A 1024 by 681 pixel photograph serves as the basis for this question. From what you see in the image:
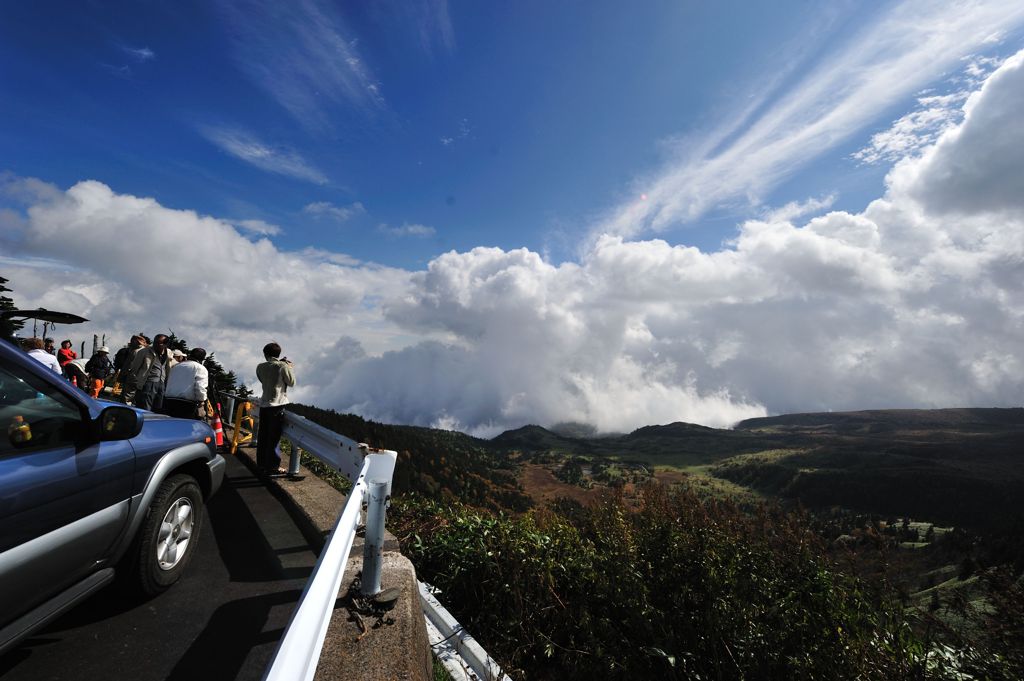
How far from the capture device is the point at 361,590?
8.68ft

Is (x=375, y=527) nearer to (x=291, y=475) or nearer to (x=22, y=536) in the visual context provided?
(x=22, y=536)

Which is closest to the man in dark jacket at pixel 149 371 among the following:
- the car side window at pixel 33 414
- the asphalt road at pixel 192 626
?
the asphalt road at pixel 192 626

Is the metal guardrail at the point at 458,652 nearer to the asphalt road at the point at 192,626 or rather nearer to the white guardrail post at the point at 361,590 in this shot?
the white guardrail post at the point at 361,590

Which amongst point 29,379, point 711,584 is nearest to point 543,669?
→ point 711,584

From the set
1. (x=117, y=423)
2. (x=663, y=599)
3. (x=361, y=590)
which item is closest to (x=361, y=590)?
(x=361, y=590)

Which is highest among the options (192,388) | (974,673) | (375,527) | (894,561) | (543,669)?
(192,388)

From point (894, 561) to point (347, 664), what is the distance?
170 inches

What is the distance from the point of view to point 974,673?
296 centimetres

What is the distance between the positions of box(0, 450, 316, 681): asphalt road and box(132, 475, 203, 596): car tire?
0.16 metres

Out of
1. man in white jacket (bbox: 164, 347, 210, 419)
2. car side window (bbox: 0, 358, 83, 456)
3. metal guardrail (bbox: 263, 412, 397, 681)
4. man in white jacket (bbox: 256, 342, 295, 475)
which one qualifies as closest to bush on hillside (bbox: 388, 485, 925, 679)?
metal guardrail (bbox: 263, 412, 397, 681)

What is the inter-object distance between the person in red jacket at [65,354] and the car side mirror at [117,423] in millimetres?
11308

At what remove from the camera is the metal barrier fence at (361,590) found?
1.27 metres

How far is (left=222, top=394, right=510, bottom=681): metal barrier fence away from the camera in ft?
4.16

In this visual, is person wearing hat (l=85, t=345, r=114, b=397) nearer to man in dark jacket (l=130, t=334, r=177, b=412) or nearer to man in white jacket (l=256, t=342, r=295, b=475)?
man in dark jacket (l=130, t=334, r=177, b=412)
